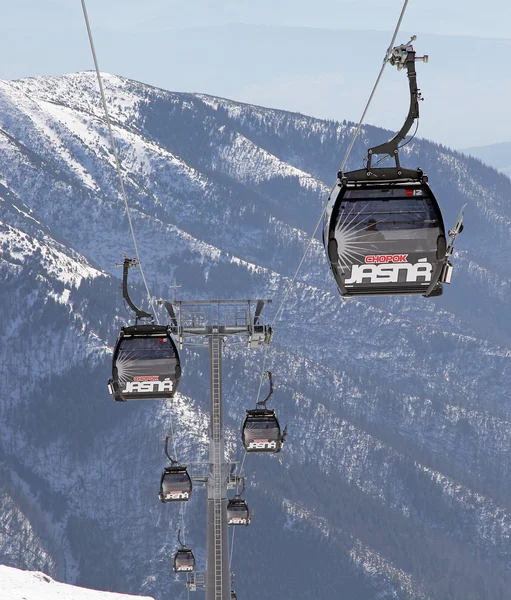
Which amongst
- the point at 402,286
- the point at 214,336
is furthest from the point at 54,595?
the point at 402,286

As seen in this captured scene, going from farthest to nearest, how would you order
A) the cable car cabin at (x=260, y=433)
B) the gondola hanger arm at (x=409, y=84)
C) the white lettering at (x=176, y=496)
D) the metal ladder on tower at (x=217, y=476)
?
the white lettering at (x=176, y=496) < the cable car cabin at (x=260, y=433) < the metal ladder on tower at (x=217, y=476) < the gondola hanger arm at (x=409, y=84)

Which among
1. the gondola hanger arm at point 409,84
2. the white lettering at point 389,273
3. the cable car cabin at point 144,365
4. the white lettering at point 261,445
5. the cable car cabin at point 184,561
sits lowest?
the cable car cabin at point 184,561

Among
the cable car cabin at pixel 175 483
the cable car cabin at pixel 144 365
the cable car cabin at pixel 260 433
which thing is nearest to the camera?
the cable car cabin at pixel 144 365

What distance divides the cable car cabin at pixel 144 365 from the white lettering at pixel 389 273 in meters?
14.7

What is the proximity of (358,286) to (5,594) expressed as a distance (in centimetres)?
5236

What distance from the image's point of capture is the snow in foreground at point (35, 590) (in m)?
68.2

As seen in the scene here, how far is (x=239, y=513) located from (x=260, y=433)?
8.50 meters

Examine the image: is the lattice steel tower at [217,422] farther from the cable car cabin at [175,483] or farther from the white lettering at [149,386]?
the white lettering at [149,386]

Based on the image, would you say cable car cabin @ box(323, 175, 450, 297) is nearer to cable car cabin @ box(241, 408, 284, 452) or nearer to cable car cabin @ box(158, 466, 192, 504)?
cable car cabin @ box(241, 408, 284, 452)

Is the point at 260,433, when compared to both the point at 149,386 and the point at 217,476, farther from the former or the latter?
the point at 149,386

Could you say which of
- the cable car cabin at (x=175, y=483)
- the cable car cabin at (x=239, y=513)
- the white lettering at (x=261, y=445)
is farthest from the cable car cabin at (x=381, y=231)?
the cable car cabin at (x=239, y=513)

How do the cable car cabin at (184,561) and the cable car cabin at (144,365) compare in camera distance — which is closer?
the cable car cabin at (144,365)

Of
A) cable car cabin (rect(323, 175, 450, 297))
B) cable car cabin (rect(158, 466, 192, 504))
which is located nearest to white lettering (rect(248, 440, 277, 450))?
cable car cabin (rect(158, 466, 192, 504))

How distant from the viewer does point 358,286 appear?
60.3 ft
